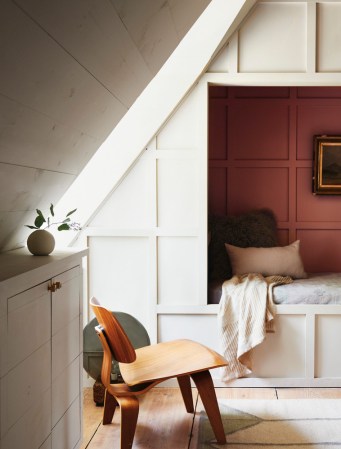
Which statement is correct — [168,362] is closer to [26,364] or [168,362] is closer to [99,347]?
[99,347]

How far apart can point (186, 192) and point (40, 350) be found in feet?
6.20

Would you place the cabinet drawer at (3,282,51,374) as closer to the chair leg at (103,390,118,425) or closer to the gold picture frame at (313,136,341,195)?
the chair leg at (103,390,118,425)

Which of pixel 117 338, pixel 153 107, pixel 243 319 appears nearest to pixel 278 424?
pixel 243 319

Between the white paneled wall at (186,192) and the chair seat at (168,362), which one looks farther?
the white paneled wall at (186,192)

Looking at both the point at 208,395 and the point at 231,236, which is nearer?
the point at 208,395

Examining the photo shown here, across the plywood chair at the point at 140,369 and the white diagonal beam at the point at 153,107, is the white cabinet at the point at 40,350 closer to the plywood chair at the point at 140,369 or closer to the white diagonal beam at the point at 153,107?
the plywood chair at the point at 140,369

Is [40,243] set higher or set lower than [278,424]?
higher

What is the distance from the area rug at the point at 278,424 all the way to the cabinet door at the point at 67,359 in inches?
28.2

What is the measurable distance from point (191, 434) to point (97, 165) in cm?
177

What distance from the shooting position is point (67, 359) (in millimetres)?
2512

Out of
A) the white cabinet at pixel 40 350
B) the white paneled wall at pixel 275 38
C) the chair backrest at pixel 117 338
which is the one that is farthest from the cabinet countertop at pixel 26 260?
the white paneled wall at pixel 275 38

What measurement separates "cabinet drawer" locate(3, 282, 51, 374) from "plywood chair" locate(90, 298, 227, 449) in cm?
58

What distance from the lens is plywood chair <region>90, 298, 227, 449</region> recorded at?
273 cm

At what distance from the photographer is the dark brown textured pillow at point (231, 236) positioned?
4.13 m
